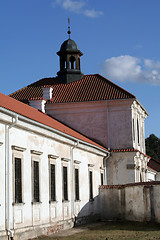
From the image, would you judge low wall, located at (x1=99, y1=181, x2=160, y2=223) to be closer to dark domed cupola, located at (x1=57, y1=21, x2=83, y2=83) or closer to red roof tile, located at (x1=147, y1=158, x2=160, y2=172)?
dark domed cupola, located at (x1=57, y1=21, x2=83, y2=83)

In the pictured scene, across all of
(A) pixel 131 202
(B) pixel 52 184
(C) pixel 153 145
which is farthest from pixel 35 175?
(C) pixel 153 145

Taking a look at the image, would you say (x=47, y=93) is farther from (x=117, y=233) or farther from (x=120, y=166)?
(x=117, y=233)

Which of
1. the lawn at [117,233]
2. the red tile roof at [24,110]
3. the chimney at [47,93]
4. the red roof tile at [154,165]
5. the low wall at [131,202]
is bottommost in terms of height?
the lawn at [117,233]

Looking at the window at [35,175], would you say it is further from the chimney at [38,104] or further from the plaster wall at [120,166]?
the plaster wall at [120,166]

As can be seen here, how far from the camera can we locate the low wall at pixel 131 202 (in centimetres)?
2272

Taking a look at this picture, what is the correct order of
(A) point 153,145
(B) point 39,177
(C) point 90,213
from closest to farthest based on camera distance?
1. (B) point 39,177
2. (C) point 90,213
3. (A) point 153,145

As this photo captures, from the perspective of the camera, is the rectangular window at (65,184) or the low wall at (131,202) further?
the low wall at (131,202)

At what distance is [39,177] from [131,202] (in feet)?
24.9

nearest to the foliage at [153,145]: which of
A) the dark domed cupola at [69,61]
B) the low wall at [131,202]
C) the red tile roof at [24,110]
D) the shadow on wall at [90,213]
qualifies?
the dark domed cupola at [69,61]

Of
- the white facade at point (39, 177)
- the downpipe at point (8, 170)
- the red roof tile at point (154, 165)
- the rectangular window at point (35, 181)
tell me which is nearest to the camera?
the downpipe at point (8, 170)

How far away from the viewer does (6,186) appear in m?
15.9

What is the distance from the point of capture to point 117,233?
766 inches

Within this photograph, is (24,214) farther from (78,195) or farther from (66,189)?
(78,195)

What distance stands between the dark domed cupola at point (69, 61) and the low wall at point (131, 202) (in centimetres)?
1036
